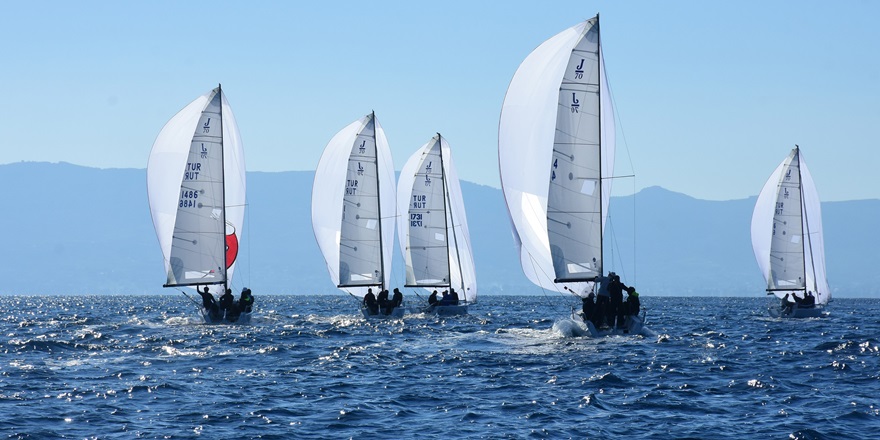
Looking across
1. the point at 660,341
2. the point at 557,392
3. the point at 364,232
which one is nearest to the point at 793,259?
the point at 364,232

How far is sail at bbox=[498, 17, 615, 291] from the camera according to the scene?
2994 cm

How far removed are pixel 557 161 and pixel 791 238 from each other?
26.3 meters

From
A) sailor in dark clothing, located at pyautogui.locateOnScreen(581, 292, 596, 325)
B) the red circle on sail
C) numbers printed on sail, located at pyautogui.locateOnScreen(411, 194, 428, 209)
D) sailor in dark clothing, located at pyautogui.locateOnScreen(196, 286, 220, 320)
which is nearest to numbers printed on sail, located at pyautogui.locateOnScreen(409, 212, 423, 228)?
numbers printed on sail, located at pyautogui.locateOnScreen(411, 194, 428, 209)

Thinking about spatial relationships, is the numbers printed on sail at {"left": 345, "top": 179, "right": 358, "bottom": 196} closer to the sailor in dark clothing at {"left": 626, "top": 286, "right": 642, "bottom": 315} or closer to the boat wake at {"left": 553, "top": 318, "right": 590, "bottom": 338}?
the boat wake at {"left": 553, "top": 318, "right": 590, "bottom": 338}

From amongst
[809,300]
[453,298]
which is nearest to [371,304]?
[453,298]

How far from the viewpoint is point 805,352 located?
27.5 meters

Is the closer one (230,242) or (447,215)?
(230,242)

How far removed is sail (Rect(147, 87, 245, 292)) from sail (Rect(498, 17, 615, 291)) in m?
13.7

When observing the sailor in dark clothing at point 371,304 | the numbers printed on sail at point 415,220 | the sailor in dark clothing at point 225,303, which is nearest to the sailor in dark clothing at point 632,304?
the sailor in dark clothing at point 225,303

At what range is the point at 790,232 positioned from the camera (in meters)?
52.2

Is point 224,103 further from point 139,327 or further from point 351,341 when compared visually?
point 351,341

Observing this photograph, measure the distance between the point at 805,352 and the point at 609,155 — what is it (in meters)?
7.36

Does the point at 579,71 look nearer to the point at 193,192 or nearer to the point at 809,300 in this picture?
the point at 193,192

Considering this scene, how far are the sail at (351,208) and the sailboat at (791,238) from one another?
1851 centimetres
